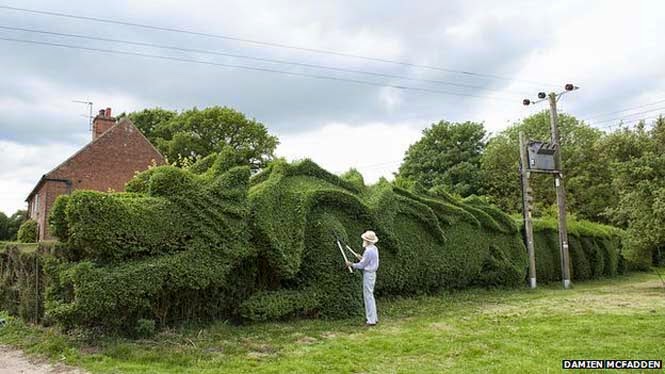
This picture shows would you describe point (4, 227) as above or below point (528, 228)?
above

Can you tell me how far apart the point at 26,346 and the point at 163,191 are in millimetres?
2808

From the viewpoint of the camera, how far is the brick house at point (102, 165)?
82.5ft

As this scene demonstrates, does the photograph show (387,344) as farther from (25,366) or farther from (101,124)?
(101,124)

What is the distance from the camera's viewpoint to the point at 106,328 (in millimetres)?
7098

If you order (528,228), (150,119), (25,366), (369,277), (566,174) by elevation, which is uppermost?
(150,119)

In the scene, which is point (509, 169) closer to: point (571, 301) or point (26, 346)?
point (571, 301)

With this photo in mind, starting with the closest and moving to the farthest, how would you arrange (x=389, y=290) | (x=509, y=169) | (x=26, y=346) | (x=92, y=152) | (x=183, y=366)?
(x=183, y=366) < (x=26, y=346) < (x=389, y=290) < (x=92, y=152) < (x=509, y=169)

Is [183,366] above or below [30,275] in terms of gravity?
below

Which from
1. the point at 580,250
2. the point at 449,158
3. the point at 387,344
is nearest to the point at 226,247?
the point at 387,344

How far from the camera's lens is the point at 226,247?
784 centimetres

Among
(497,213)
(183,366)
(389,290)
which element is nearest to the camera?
(183,366)

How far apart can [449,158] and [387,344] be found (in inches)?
1014

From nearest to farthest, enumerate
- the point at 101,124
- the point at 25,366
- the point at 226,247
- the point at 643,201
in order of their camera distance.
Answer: the point at 25,366 < the point at 226,247 < the point at 643,201 < the point at 101,124

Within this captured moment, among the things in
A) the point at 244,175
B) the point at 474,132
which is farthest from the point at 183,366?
the point at 474,132
